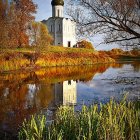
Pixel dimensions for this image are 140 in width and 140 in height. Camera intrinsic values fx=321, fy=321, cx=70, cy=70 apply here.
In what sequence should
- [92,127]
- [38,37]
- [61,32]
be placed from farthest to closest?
[61,32]
[38,37]
[92,127]

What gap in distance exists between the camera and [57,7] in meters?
73.9

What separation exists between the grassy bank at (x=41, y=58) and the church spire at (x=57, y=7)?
53.5 ft

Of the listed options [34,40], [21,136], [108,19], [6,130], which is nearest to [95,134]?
[21,136]

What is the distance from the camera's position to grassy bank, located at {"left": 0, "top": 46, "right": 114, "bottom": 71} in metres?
39.7

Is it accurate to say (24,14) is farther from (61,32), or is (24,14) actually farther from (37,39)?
(61,32)

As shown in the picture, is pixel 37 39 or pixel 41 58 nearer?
pixel 41 58

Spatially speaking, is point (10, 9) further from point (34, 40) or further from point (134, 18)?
point (134, 18)

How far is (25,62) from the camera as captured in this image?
4256 centimetres

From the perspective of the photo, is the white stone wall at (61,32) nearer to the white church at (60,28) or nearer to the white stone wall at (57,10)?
the white church at (60,28)

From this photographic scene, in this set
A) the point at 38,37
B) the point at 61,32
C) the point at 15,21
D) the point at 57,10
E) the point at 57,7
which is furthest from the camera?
the point at 61,32

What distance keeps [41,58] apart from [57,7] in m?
29.8

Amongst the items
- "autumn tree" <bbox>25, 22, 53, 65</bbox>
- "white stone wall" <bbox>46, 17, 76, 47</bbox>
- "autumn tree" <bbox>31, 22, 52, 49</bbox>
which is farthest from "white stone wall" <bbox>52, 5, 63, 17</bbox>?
"autumn tree" <bbox>25, 22, 53, 65</bbox>

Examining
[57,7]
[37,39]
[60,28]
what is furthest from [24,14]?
[60,28]

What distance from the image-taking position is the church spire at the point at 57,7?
72225 mm
